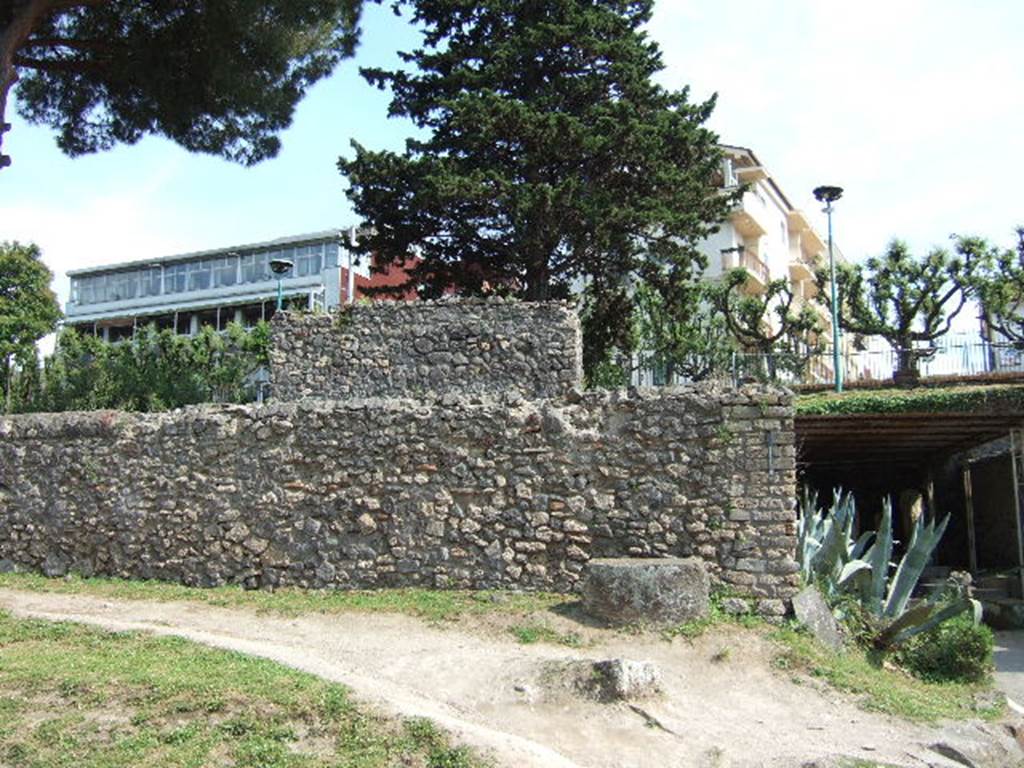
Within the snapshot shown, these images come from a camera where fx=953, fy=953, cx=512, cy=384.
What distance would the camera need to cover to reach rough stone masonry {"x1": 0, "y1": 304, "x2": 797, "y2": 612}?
1034 centimetres

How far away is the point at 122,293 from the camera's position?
47.6 metres

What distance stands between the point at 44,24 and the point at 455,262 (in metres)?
9.01

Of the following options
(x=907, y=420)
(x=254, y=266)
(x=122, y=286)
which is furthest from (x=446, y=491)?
(x=122, y=286)

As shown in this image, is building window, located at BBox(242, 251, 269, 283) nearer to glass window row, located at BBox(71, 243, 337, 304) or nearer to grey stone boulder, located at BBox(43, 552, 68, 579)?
glass window row, located at BBox(71, 243, 337, 304)

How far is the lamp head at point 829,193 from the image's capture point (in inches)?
854

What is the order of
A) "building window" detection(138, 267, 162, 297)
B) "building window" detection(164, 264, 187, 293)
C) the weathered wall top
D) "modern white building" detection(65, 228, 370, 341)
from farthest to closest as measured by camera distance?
"building window" detection(138, 267, 162, 297) → "building window" detection(164, 264, 187, 293) → "modern white building" detection(65, 228, 370, 341) → the weathered wall top

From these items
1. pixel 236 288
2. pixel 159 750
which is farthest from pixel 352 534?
pixel 236 288

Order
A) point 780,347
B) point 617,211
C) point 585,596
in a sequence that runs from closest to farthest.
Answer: point 585,596 → point 617,211 → point 780,347

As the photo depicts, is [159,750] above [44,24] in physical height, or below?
below

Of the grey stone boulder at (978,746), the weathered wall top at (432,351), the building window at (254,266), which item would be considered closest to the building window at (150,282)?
the building window at (254,266)

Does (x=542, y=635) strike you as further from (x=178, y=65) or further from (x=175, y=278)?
(x=175, y=278)

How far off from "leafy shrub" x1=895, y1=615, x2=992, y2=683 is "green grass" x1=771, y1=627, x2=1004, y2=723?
0.50 feet

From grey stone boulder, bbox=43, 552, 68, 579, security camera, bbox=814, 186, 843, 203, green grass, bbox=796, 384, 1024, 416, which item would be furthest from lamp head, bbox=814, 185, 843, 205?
grey stone boulder, bbox=43, 552, 68, 579

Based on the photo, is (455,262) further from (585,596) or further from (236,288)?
(236,288)
